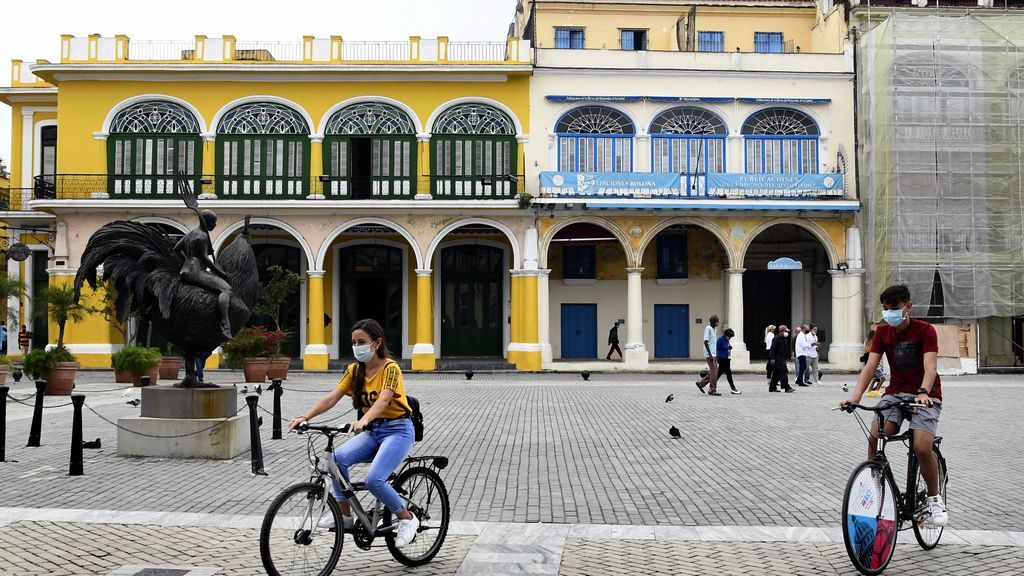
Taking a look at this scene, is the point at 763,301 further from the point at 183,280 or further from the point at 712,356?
the point at 183,280

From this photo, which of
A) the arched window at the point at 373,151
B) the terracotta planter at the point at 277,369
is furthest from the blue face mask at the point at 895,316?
the arched window at the point at 373,151

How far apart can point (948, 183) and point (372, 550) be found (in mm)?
25304

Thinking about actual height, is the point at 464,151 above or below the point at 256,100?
below

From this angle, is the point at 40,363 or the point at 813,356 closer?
the point at 40,363

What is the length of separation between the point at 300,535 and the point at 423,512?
93 centimetres

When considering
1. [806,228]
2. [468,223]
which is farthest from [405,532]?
[806,228]

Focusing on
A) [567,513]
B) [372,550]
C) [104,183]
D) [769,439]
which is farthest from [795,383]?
[104,183]

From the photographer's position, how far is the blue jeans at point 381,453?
5367 millimetres

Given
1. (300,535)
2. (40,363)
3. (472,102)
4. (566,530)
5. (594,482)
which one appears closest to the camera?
(300,535)

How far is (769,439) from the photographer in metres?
11.7

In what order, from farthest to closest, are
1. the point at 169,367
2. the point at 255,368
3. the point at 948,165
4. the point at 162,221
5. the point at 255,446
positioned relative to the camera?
the point at 162,221 < the point at 948,165 < the point at 169,367 < the point at 255,368 < the point at 255,446

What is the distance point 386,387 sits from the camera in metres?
5.52

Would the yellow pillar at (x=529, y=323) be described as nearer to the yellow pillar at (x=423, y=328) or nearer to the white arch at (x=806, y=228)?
the yellow pillar at (x=423, y=328)

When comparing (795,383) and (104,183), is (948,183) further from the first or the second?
(104,183)
